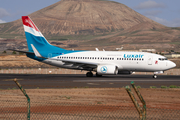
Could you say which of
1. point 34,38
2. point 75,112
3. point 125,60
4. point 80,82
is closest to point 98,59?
point 125,60

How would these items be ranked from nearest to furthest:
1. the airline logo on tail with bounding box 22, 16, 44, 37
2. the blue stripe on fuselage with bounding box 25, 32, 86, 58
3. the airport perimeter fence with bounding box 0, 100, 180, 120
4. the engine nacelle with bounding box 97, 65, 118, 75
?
the airport perimeter fence with bounding box 0, 100, 180, 120, the engine nacelle with bounding box 97, 65, 118, 75, the blue stripe on fuselage with bounding box 25, 32, 86, 58, the airline logo on tail with bounding box 22, 16, 44, 37

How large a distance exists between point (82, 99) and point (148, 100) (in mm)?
4437

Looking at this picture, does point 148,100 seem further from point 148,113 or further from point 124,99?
point 148,113

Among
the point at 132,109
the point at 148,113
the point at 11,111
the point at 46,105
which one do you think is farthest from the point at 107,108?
the point at 11,111

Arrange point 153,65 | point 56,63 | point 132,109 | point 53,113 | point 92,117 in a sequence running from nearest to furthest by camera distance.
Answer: point 92,117 → point 53,113 → point 132,109 → point 153,65 → point 56,63

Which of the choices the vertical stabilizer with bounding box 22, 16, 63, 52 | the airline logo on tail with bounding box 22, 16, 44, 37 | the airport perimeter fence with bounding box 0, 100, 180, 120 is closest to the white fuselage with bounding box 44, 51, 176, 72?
the vertical stabilizer with bounding box 22, 16, 63, 52

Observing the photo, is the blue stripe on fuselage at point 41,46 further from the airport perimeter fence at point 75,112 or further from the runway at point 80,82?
the airport perimeter fence at point 75,112

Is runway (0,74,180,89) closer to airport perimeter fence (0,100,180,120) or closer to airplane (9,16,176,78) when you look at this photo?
airplane (9,16,176,78)

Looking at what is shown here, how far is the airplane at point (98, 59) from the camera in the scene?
137ft

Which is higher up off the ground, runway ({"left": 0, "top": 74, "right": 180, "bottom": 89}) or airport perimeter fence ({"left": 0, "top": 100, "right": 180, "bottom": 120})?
airport perimeter fence ({"left": 0, "top": 100, "right": 180, "bottom": 120})

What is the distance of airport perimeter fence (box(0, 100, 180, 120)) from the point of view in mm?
13538

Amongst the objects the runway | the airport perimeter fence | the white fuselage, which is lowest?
the runway

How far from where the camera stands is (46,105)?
17000 mm

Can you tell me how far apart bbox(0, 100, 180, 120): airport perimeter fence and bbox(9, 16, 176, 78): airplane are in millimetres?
24569
